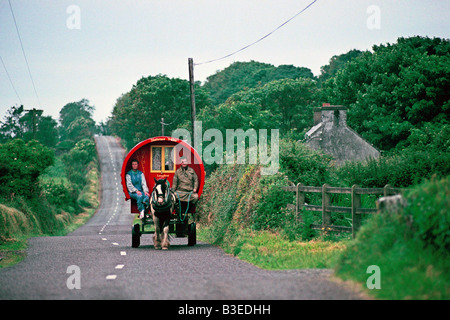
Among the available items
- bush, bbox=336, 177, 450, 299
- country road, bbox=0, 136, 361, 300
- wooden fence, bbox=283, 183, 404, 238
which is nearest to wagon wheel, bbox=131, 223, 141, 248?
country road, bbox=0, 136, 361, 300

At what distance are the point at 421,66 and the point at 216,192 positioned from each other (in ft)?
87.6

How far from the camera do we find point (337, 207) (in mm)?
16609

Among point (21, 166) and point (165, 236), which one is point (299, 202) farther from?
point (21, 166)

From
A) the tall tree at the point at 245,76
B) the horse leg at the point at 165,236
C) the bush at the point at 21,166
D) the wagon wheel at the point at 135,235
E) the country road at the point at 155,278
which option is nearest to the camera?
the country road at the point at 155,278

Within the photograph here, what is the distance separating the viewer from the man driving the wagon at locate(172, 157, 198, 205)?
19359mm

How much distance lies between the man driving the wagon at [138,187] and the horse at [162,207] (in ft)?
2.93

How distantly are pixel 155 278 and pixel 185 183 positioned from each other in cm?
838

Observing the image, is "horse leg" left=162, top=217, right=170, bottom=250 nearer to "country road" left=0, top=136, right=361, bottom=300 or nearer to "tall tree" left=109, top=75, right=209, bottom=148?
"country road" left=0, top=136, right=361, bottom=300

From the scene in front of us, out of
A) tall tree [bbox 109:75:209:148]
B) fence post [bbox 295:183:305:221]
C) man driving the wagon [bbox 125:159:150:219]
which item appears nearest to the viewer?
fence post [bbox 295:183:305:221]

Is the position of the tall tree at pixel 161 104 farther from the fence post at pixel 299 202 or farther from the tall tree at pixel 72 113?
the tall tree at pixel 72 113

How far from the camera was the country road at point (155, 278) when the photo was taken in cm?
921

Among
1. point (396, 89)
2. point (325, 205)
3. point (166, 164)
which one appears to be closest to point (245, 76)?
point (396, 89)

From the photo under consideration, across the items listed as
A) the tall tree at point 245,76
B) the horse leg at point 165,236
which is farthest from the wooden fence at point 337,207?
the tall tree at point 245,76

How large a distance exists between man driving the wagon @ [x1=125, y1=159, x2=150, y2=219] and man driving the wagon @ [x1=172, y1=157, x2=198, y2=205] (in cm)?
92
